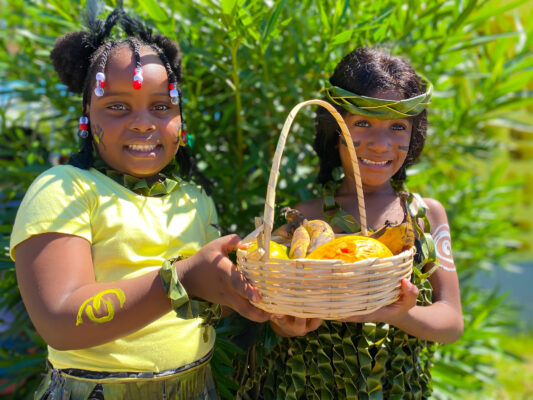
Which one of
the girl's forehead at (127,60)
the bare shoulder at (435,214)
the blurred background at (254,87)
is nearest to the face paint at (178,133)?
the girl's forehead at (127,60)

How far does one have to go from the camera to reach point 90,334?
3.18 feet

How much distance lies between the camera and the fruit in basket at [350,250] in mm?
974

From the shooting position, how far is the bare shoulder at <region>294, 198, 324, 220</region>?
138cm

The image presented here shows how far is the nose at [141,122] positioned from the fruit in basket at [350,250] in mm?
473

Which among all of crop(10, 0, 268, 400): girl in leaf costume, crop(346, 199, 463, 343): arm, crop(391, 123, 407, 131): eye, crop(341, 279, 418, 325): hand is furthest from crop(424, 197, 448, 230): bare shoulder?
crop(10, 0, 268, 400): girl in leaf costume

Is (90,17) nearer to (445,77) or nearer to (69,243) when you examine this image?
(69,243)

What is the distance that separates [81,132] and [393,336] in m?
0.90

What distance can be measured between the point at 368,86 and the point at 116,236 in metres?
0.71

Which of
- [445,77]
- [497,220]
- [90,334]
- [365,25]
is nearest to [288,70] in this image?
[365,25]

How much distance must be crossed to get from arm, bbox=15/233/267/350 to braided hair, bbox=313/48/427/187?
21.8 inches

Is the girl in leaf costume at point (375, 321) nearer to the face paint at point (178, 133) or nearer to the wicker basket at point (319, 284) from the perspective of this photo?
the wicker basket at point (319, 284)

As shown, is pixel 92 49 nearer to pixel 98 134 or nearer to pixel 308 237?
pixel 98 134

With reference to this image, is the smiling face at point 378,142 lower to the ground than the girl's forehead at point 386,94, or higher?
lower

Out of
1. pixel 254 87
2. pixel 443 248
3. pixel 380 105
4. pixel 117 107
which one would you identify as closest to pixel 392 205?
pixel 443 248
